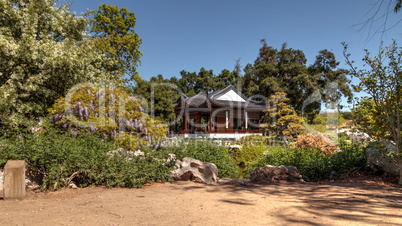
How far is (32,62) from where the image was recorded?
26.8 ft

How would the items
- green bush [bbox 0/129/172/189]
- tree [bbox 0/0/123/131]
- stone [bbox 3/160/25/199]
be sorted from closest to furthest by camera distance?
stone [bbox 3/160/25/199] → green bush [bbox 0/129/172/189] → tree [bbox 0/0/123/131]

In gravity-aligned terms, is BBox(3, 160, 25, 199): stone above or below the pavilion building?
below

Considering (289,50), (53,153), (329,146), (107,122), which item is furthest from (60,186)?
(289,50)

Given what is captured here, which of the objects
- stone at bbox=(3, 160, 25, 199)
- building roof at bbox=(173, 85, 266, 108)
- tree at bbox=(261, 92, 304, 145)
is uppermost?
building roof at bbox=(173, 85, 266, 108)

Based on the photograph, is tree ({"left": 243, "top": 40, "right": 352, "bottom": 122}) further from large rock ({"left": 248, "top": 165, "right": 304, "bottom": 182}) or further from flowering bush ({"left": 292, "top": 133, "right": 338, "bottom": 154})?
large rock ({"left": 248, "top": 165, "right": 304, "bottom": 182})

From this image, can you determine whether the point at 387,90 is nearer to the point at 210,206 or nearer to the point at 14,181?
the point at 210,206

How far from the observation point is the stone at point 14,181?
3754 mm

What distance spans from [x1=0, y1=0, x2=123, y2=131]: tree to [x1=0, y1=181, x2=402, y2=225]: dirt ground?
4713 mm

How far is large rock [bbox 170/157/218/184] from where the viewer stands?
5504 mm

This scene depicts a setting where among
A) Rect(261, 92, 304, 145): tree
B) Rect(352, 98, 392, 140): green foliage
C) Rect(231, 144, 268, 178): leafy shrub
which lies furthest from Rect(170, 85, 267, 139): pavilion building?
Rect(352, 98, 392, 140): green foliage

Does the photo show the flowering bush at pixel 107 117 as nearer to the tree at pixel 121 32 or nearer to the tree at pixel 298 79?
the tree at pixel 121 32

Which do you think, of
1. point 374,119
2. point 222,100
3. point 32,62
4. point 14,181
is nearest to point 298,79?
point 222,100

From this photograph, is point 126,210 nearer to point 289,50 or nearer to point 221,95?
point 221,95

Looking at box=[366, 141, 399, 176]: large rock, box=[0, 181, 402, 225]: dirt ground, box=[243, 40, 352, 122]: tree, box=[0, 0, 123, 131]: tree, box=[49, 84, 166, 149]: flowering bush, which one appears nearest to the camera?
box=[0, 181, 402, 225]: dirt ground
